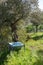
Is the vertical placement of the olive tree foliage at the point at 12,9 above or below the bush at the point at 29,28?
above

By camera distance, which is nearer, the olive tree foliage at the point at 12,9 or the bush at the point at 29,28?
the olive tree foliage at the point at 12,9

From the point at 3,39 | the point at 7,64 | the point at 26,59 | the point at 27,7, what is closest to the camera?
the point at 7,64

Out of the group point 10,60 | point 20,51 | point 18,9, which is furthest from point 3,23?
point 10,60

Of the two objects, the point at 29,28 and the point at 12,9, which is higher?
the point at 12,9

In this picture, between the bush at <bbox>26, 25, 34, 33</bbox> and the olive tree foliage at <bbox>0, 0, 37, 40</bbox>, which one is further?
the bush at <bbox>26, 25, 34, 33</bbox>

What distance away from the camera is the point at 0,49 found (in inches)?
474

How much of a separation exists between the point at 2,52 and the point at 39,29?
24.2 metres

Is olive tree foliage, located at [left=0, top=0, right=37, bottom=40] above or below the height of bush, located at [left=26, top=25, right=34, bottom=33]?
above

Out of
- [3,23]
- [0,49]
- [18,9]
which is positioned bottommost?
[0,49]

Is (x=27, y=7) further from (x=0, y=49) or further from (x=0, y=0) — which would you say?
(x=0, y=49)

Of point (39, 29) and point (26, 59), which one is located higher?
point (26, 59)

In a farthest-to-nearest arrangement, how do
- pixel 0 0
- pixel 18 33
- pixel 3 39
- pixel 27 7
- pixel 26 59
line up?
pixel 18 33 → pixel 3 39 → pixel 27 7 → pixel 0 0 → pixel 26 59

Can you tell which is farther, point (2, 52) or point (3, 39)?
point (3, 39)

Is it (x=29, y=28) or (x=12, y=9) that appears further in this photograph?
(x=29, y=28)
